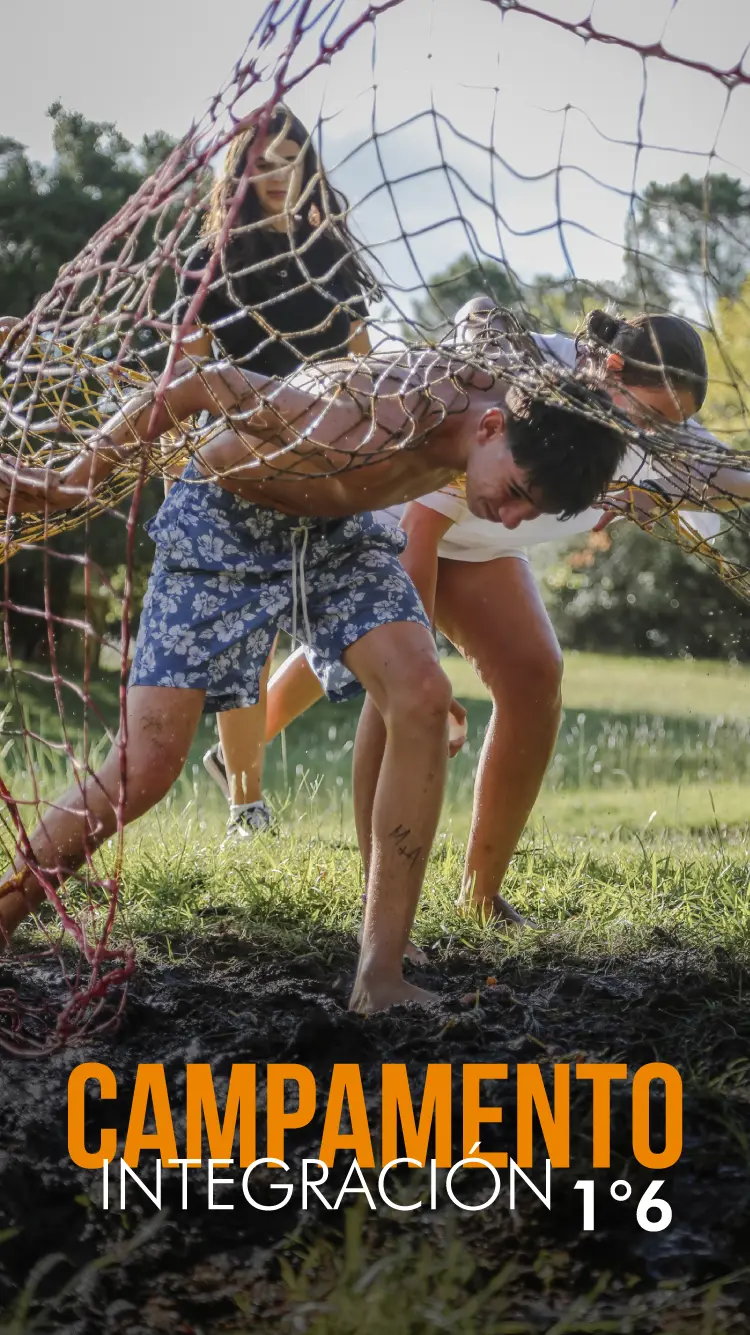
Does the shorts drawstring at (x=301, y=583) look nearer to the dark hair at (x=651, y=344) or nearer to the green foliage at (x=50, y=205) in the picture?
the dark hair at (x=651, y=344)

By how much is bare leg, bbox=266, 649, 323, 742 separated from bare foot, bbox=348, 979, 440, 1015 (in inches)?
61.6

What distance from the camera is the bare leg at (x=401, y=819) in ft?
7.64

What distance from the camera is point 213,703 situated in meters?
2.62

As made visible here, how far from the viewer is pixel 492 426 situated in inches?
91.8

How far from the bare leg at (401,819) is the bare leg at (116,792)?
0.39 meters

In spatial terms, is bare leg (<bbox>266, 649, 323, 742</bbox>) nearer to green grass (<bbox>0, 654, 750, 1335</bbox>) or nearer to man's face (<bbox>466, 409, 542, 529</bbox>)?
green grass (<bbox>0, 654, 750, 1335</bbox>)

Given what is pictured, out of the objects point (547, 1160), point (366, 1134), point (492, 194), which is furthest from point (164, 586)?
point (547, 1160)

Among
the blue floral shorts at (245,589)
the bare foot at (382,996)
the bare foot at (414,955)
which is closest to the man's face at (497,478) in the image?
the blue floral shorts at (245,589)

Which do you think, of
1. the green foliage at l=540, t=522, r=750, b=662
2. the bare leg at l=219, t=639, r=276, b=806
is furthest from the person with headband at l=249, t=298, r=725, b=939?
the green foliage at l=540, t=522, r=750, b=662

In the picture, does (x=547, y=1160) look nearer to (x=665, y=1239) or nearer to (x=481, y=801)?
(x=665, y=1239)

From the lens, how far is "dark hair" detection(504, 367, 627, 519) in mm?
2262

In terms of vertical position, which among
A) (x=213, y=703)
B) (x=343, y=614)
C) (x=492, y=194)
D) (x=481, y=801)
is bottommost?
(x=481, y=801)

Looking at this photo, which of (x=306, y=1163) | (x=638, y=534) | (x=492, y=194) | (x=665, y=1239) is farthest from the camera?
(x=638, y=534)

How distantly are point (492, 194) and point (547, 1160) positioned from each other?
1.41 m
